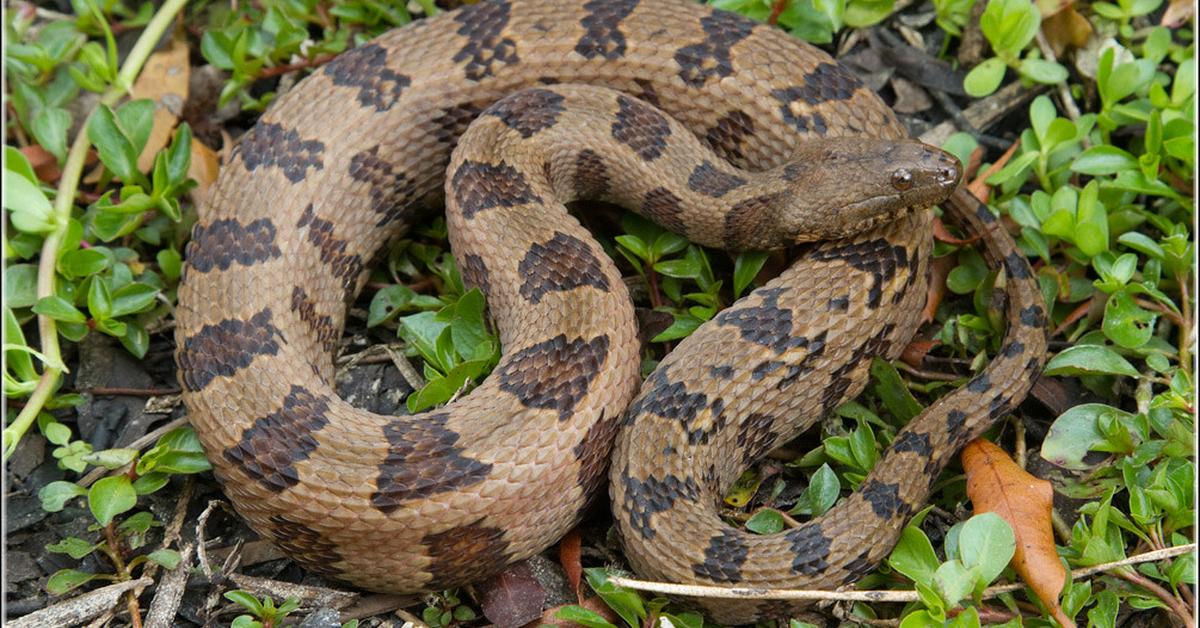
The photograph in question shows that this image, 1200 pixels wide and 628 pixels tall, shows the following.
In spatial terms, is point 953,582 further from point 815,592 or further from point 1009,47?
point 1009,47

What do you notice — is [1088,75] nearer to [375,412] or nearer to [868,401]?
[868,401]

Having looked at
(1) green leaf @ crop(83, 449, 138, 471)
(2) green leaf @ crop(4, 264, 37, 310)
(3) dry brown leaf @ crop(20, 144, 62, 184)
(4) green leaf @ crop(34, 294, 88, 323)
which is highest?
(3) dry brown leaf @ crop(20, 144, 62, 184)

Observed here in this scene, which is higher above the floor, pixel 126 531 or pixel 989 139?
pixel 989 139

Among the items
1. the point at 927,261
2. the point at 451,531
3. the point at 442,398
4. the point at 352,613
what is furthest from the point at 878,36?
the point at 352,613

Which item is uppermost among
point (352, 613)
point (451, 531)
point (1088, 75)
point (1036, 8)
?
point (1036, 8)

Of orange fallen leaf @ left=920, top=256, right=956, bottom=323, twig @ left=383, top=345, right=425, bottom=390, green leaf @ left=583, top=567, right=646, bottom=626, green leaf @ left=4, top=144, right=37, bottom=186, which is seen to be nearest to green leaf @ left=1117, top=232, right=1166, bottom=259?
orange fallen leaf @ left=920, top=256, right=956, bottom=323

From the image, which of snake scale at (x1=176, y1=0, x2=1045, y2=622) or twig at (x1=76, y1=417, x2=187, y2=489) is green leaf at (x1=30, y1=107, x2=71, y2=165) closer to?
snake scale at (x1=176, y1=0, x2=1045, y2=622)
